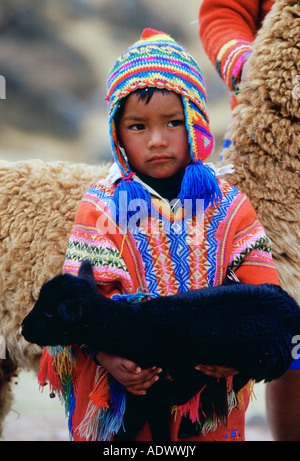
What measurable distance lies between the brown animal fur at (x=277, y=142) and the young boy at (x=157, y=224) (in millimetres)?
245

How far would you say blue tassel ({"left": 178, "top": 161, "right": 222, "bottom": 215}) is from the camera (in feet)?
4.24

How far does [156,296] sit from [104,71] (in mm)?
3460

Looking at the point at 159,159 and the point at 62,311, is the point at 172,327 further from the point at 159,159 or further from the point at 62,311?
the point at 159,159

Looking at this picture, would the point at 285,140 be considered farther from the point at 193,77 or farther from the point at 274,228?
the point at 193,77

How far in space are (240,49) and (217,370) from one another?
112cm

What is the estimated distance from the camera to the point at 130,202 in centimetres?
129

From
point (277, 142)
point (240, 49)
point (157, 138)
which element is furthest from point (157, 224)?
point (240, 49)

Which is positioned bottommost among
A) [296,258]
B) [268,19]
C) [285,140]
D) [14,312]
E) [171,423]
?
[171,423]

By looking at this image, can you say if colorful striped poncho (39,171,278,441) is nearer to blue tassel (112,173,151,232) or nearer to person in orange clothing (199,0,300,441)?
blue tassel (112,173,151,232)

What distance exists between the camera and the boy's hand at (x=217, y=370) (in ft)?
3.77

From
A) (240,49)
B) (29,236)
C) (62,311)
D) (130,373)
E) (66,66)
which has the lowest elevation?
(130,373)

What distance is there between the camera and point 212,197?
4.34 ft

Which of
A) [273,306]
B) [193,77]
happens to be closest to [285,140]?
[193,77]

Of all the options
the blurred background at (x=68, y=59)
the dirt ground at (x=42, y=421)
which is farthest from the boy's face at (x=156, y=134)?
the blurred background at (x=68, y=59)
